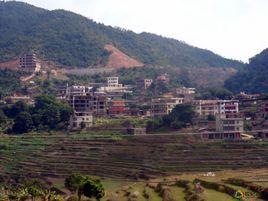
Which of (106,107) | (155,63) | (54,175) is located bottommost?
(54,175)

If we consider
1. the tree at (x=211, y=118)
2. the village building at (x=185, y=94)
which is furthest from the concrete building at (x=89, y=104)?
the tree at (x=211, y=118)

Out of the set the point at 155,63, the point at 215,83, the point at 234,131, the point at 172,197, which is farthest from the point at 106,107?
the point at 155,63

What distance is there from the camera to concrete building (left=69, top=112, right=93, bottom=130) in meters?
42.9

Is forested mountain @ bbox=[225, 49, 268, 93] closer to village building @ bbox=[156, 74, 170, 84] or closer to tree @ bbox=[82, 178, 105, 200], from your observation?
village building @ bbox=[156, 74, 170, 84]

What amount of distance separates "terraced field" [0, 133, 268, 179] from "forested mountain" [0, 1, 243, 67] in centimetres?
3738

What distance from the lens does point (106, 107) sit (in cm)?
4972

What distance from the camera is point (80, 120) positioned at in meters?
43.3

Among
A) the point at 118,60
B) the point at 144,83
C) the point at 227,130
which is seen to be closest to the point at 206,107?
the point at 227,130

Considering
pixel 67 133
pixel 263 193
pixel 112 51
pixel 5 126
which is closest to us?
pixel 263 193

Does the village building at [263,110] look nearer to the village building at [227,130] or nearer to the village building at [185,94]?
the village building at [227,130]

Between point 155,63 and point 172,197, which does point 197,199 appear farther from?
point 155,63

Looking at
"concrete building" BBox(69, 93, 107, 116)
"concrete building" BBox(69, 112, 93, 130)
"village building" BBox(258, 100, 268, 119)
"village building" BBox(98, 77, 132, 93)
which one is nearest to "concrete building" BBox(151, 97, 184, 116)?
"concrete building" BBox(69, 93, 107, 116)

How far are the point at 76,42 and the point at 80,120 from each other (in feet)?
118

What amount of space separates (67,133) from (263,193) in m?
23.7
